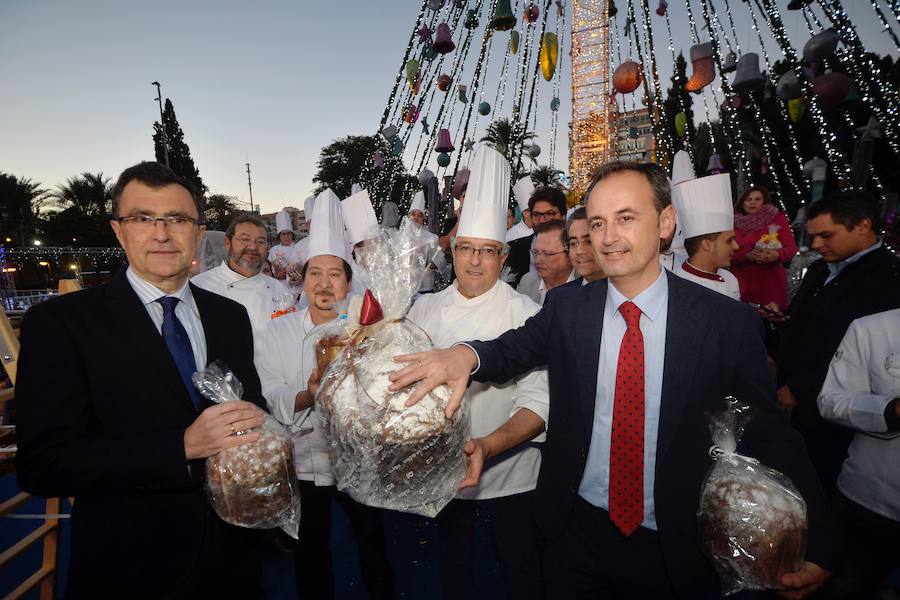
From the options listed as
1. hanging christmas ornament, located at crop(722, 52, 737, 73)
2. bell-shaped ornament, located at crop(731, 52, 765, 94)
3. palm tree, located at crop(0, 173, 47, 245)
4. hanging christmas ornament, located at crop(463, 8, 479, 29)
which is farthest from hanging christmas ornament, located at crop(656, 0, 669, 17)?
palm tree, located at crop(0, 173, 47, 245)


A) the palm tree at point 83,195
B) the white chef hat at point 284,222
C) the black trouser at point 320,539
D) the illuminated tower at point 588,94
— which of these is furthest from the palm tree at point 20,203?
the black trouser at point 320,539

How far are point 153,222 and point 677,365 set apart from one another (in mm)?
2124

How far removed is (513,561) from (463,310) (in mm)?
1400

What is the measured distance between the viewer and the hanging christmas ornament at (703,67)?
6.22 metres

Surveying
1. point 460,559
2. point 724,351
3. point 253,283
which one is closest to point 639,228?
point 724,351

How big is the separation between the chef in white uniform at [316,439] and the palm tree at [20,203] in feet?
155

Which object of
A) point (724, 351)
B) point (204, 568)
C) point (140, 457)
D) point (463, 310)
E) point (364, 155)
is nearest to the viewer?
point (140, 457)

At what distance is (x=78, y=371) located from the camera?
148 cm

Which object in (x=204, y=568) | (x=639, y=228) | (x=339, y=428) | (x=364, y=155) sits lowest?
(x=204, y=568)

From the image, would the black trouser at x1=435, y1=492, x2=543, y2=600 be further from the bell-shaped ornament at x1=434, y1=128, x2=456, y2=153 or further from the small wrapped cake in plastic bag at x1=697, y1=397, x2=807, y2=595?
the bell-shaped ornament at x1=434, y1=128, x2=456, y2=153

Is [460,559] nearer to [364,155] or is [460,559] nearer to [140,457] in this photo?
[140,457]

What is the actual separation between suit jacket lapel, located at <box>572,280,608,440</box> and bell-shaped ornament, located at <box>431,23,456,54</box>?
5.76 metres

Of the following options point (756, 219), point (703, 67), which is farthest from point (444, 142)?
point (756, 219)

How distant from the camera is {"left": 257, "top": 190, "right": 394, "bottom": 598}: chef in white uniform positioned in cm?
252
